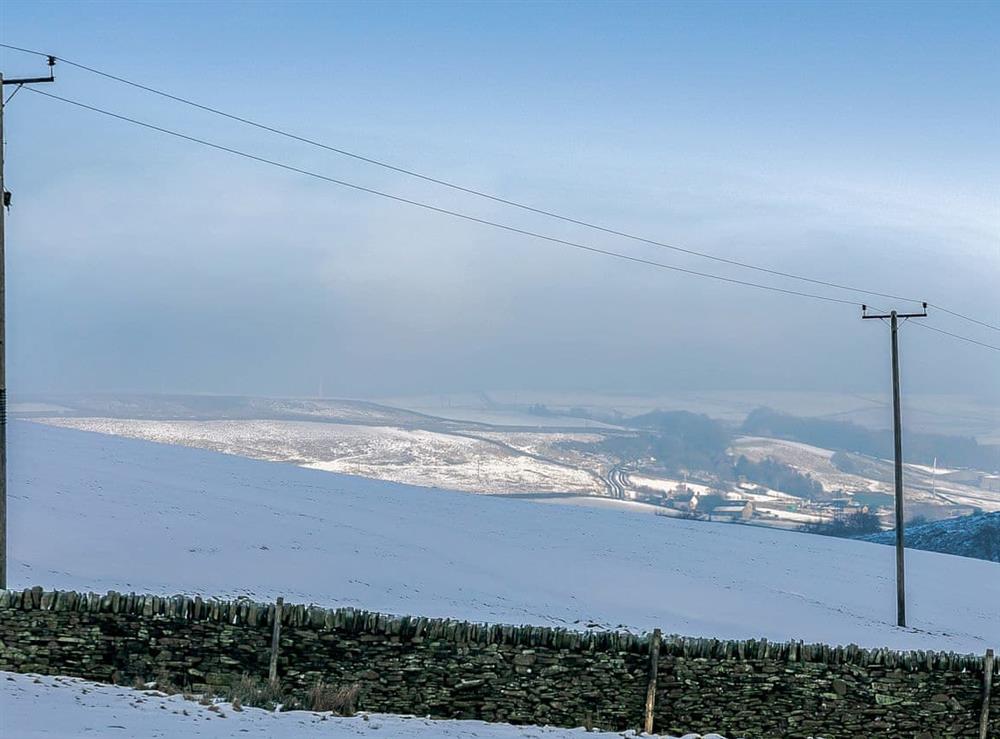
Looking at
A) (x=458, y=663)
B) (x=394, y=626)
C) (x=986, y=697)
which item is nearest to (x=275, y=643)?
(x=394, y=626)

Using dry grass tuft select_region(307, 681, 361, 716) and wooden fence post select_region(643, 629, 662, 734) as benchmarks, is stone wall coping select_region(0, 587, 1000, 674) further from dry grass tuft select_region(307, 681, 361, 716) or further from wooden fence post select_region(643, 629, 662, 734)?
dry grass tuft select_region(307, 681, 361, 716)

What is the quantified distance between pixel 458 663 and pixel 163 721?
519cm

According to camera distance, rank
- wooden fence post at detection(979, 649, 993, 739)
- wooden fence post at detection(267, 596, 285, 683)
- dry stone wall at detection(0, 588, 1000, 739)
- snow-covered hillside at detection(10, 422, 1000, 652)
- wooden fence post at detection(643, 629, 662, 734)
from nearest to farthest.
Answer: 1. dry stone wall at detection(0, 588, 1000, 739)
2. wooden fence post at detection(267, 596, 285, 683)
3. wooden fence post at detection(643, 629, 662, 734)
4. wooden fence post at detection(979, 649, 993, 739)
5. snow-covered hillside at detection(10, 422, 1000, 652)

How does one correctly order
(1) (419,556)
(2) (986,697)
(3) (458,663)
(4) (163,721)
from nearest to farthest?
1. (4) (163,721)
2. (3) (458,663)
3. (2) (986,697)
4. (1) (419,556)

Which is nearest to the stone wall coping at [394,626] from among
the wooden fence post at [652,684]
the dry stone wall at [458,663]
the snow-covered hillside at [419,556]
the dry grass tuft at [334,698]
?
the dry stone wall at [458,663]

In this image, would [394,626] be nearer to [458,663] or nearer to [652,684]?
[458,663]

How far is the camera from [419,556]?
37156mm

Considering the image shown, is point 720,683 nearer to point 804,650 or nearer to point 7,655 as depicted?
point 804,650

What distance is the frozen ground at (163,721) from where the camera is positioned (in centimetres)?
1298

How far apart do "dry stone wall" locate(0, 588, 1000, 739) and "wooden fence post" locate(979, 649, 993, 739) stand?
6.35ft

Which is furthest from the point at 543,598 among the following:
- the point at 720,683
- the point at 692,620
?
the point at 720,683

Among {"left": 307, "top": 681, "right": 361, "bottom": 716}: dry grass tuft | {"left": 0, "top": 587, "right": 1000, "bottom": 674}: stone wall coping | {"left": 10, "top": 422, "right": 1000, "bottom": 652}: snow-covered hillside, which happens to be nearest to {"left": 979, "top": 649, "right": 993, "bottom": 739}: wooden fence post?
{"left": 0, "top": 587, "right": 1000, "bottom": 674}: stone wall coping

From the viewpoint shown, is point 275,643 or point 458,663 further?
point 458,663

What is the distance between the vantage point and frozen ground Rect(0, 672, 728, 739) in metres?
13.0
